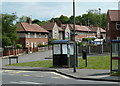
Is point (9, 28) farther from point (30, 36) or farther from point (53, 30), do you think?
point (53, 30)

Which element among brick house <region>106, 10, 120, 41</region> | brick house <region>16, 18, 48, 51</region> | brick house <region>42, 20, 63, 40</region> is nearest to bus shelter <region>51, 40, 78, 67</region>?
brick house <region>106, 10, 120, 41</region>

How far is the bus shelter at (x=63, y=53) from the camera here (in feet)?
73.6

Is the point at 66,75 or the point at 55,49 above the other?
the point at 55,49

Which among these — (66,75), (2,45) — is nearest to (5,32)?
(2,45)

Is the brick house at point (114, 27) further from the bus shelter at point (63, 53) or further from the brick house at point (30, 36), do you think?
the bus shelter at point (63, 53)

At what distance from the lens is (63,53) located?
74.7 ft

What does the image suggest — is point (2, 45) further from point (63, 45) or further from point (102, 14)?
point (102, 14)

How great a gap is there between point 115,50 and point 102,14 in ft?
473

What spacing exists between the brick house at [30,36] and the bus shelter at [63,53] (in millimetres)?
36228

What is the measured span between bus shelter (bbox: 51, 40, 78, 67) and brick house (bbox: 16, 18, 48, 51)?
119 ft

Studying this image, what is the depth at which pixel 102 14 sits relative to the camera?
158000mm

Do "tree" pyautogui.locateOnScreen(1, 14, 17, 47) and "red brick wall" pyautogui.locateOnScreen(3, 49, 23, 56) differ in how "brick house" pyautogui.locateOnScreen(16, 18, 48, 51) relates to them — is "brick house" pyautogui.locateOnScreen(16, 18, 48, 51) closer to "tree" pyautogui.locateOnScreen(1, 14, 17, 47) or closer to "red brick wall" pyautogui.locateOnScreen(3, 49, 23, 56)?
"red brick wall" pyautogui.locateOnScreen(3, 49, 23, 56)

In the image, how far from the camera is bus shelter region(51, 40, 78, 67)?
2242cm

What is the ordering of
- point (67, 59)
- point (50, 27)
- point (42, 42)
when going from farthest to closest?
point (50, 27) → point (42, 42) → point (67, 59)
